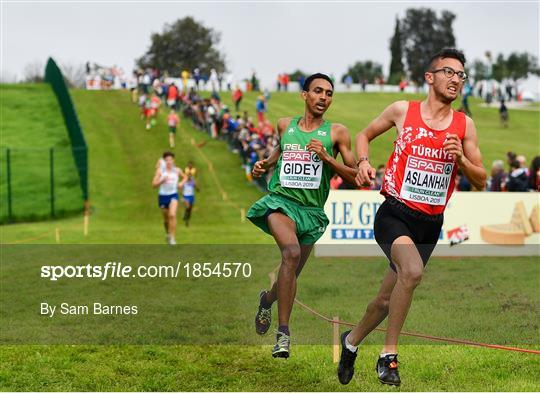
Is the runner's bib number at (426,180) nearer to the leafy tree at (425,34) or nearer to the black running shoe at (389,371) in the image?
the black running shoe at (389,371)

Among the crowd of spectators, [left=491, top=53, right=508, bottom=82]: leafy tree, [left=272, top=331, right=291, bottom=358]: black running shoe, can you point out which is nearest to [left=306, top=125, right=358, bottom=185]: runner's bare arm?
[left=272, top=331, right=291, bottom=358]: black running shoe

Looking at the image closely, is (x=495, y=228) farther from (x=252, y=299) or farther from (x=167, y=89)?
(x=167, y=89)

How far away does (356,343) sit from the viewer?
23.9 ft

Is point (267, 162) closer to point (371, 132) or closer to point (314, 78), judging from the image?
point (314, 78)

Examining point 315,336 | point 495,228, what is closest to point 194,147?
point 495,228

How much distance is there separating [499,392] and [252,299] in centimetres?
563

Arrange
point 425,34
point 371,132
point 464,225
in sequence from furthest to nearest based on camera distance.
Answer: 1. point 425,34
2. point 464,225
3. point 371,132

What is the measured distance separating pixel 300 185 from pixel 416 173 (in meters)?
1.15

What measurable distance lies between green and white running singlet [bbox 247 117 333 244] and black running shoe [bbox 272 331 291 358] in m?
0.85

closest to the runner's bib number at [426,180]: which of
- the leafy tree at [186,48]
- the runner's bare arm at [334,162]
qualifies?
the runner's bare arm at [334,162]

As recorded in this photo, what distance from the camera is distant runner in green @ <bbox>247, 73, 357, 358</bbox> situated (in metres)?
7.30

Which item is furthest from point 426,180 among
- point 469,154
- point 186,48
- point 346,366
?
point 186,48

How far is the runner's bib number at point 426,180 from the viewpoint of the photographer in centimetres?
665

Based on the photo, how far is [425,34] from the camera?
88.8 m
